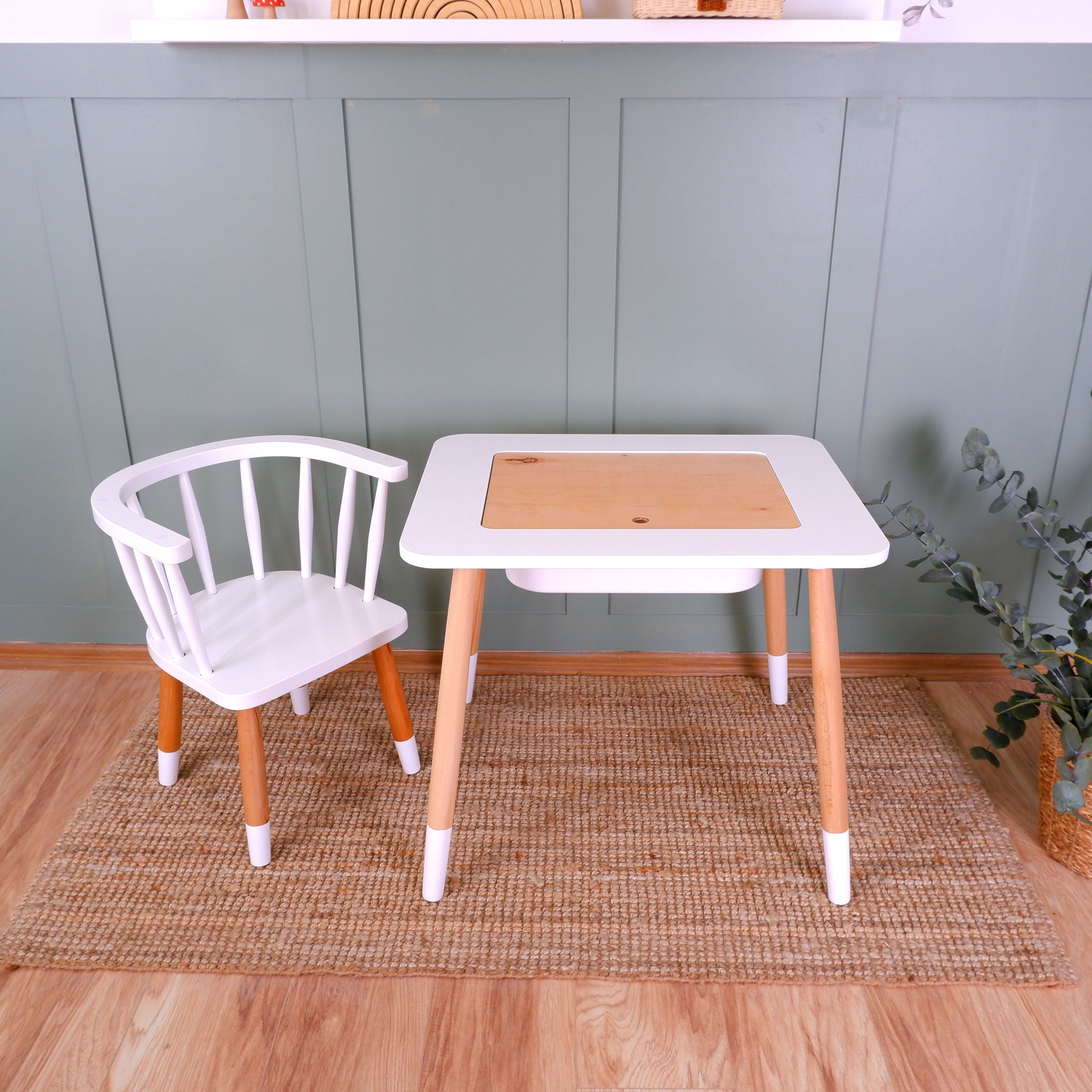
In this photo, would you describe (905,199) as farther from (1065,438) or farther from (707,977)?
(707,977)

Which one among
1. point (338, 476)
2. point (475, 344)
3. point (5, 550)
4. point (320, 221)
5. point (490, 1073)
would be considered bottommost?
point (490, 1073)

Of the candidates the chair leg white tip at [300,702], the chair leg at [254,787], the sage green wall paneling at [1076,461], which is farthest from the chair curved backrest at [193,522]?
the sage green wall paneling at [1076,461]

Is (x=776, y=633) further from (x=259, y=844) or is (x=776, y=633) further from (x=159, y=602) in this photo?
(x=159, y=602)

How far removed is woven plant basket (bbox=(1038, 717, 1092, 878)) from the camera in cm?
161

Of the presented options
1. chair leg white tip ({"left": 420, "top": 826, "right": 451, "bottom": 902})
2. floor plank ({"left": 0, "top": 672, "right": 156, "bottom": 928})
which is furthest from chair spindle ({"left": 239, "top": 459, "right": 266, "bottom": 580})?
chair leg white tip ({"left": 420, "top": 826, "right": 451, "bottom": 902})

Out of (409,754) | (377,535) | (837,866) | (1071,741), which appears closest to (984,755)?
(1071,741)

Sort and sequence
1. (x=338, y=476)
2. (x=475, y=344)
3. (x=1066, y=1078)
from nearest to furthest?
(x=1066, y=1078), (x=475, y=344), (x=338, y=476)

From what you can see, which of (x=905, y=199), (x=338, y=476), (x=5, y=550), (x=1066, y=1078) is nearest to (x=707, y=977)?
(x=1066, y=1078)

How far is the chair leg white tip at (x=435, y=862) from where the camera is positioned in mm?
1531

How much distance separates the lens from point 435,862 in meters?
1.54

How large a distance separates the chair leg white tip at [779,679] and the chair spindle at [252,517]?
3.63 ft

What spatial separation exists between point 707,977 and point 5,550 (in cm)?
182

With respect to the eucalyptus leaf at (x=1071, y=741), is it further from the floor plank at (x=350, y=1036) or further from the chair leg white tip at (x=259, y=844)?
the chair leg white tip at (x=259, y=844)

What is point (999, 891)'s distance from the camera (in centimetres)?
159
